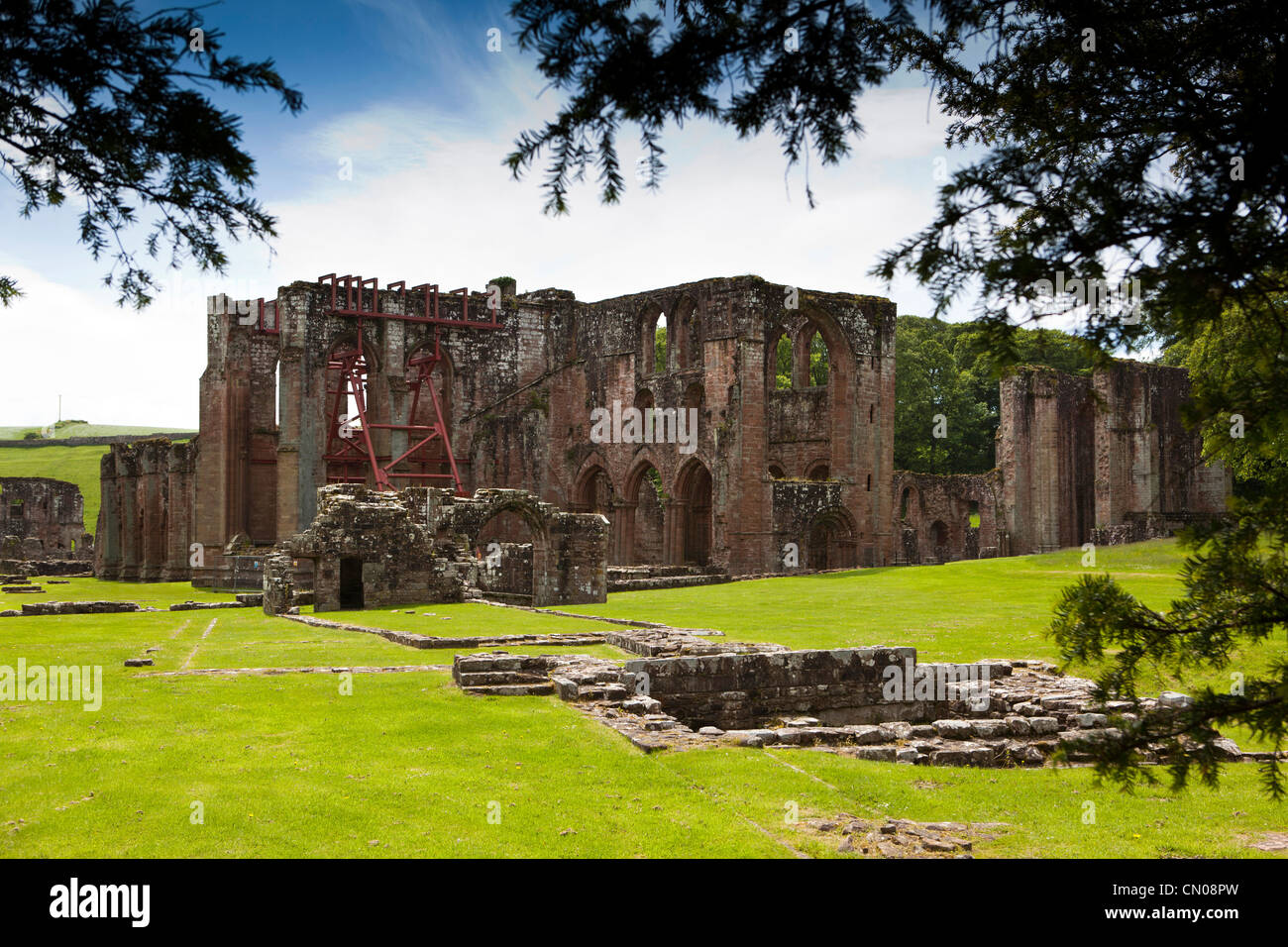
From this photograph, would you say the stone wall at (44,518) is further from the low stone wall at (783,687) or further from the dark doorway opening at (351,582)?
the low stone wall at (783,687)

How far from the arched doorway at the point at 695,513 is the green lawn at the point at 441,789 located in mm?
26337

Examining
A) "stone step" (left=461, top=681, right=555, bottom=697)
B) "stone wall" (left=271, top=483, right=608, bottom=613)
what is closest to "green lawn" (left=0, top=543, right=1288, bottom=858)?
"stone step" (left=461, top=681, right=555, bottom=697)

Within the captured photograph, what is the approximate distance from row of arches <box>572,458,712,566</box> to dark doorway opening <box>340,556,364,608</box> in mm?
14762

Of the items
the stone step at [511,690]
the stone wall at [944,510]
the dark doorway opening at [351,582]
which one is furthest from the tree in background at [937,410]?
the stone step at [511,690]

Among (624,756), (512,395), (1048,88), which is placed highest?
(512,395)

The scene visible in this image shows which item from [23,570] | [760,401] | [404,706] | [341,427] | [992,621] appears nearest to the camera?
[404,706]

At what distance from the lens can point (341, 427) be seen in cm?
4134

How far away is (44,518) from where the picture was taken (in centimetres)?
5803

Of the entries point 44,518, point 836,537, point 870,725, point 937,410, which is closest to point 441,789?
point 870,725

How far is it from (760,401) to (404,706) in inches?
1090

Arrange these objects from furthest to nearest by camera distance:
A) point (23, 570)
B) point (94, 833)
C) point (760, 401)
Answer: point (23, 570)
point (760, 401)
point (94, 833)
